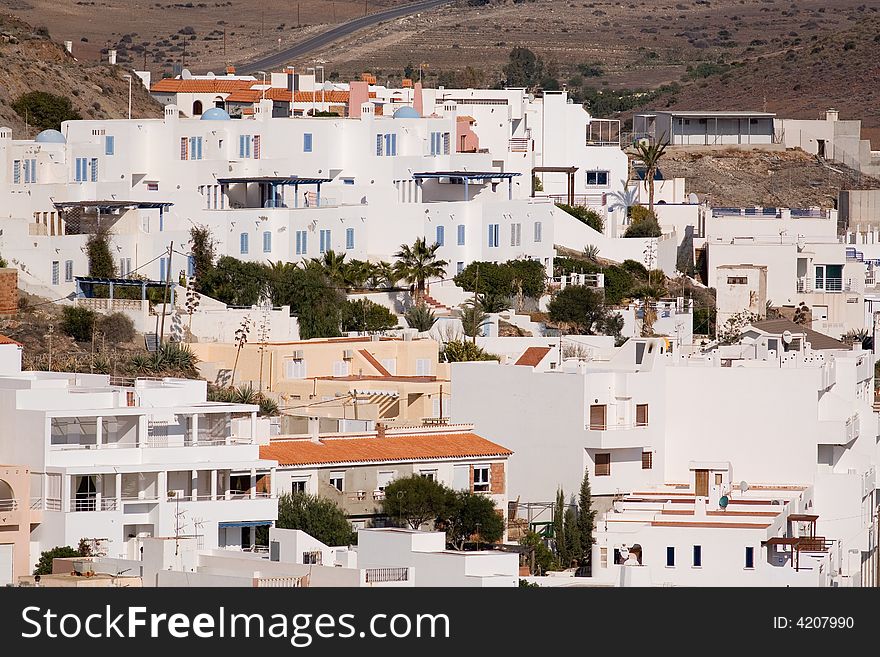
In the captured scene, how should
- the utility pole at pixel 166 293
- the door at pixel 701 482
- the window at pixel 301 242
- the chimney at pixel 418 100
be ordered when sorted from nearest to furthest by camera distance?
the door at pixel 701 482 → the utility pole at pixel 166 293 → the window at pixel 301 242 → the chimney at pixel 418 100

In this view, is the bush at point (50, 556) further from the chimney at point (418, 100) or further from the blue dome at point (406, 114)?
the chimney at point (418, 100)

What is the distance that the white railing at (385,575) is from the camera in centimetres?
3566

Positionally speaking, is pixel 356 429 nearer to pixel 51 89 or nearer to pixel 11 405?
pixel 11 405

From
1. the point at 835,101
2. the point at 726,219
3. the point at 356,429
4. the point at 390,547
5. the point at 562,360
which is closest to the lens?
the point at 390,547

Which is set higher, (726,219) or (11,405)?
(726,219)

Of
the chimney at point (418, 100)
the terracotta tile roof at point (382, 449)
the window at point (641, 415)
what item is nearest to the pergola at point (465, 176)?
Result: the chimney at point (418, 100)

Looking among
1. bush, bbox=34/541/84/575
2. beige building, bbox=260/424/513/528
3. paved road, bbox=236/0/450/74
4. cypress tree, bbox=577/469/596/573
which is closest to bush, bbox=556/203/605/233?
cypress tree, bbox=577/469/596/573

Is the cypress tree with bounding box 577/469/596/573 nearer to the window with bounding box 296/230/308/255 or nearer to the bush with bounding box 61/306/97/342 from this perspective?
the bush with bounding box 61/306/97/342

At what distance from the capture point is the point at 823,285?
76.0m

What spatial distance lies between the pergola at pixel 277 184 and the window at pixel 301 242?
4.90ft

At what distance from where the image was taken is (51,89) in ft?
274

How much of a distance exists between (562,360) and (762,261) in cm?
1959

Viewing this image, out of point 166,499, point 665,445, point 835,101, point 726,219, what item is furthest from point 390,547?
point 835,101

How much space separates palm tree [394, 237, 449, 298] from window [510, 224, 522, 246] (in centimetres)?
299
